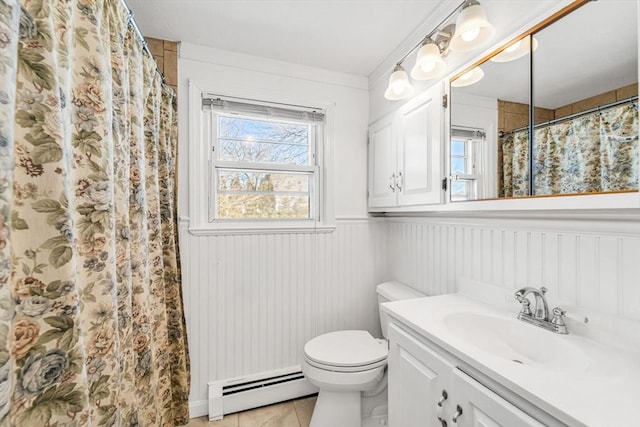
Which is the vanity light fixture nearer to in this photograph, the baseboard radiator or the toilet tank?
the toilet tank

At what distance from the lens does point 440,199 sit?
139 centimetres

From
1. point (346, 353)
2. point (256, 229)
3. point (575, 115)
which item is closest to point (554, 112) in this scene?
point (575, 115)

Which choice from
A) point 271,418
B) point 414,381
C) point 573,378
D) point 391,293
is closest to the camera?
point 573,378

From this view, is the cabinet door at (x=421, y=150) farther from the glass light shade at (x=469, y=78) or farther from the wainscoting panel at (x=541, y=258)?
the wainscoting panel at (x=541, y=258)

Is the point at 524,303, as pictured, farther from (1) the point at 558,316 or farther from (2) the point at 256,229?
(2) the point at 256,229

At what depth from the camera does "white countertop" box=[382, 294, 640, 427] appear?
63 centimetres

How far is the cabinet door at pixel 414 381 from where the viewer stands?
38.6 inches

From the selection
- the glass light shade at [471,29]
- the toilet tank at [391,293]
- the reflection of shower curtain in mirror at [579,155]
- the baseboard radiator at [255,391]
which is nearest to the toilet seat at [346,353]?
the toilet tank at [391,293]

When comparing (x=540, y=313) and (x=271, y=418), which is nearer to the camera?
(x=540, y=313)

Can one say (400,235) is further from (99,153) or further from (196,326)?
(99,153)

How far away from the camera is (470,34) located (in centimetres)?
113

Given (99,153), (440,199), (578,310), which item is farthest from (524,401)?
(99,153)

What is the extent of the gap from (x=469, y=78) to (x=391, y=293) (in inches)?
50.5

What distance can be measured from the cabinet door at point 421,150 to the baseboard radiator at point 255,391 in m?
1.36
